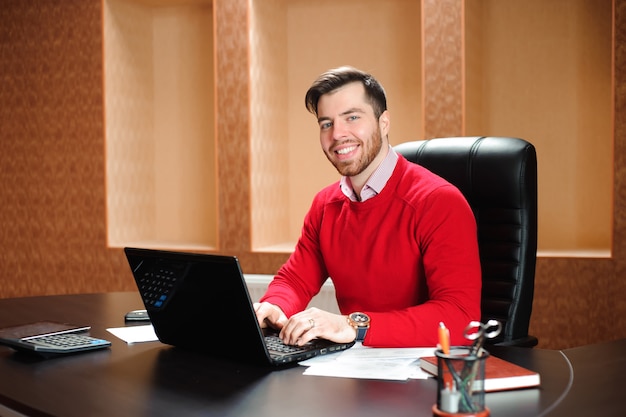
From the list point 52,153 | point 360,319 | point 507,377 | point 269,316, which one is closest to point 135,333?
point 269,316

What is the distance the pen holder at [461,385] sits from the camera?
1.07 m

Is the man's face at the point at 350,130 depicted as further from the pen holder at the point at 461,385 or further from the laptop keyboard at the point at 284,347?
the pen holder at the point at 461,385

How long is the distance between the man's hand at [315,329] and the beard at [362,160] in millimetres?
591

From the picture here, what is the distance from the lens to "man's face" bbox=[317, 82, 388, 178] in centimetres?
208

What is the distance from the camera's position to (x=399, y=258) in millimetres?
1984

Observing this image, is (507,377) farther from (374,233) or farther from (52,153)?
(52,153)

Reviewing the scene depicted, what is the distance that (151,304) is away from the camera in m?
1.61

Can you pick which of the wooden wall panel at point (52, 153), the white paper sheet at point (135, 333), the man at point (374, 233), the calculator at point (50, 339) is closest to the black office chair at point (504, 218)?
the man at point (374, 233)

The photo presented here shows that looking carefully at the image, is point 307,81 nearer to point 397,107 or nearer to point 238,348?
point 397,107

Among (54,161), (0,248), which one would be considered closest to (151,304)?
(54,161)

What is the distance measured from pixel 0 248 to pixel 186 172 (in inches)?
45.9

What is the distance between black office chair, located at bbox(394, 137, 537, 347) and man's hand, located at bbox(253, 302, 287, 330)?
25.3 inches

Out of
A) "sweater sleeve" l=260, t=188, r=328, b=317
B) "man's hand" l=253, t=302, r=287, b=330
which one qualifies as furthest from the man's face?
"man's hand" l=253, t=302, r=287, b=330

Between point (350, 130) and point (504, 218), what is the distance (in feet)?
1.68
